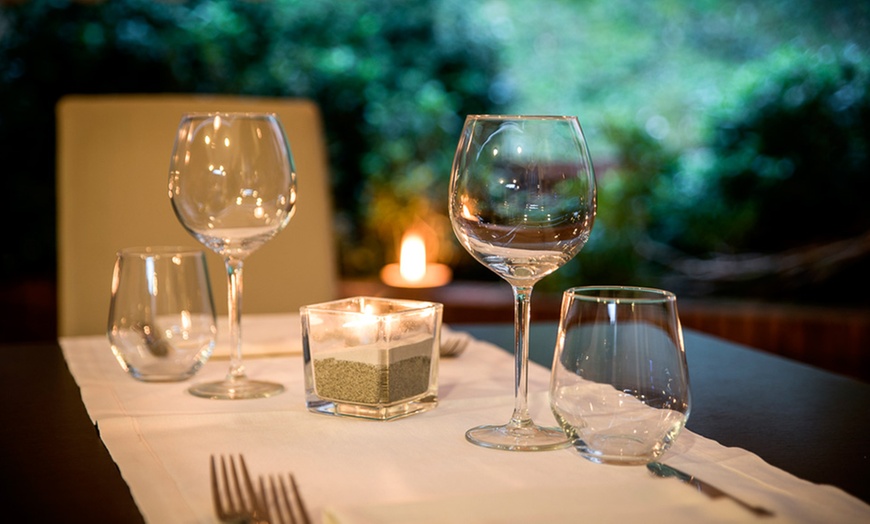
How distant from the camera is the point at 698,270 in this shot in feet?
14.1

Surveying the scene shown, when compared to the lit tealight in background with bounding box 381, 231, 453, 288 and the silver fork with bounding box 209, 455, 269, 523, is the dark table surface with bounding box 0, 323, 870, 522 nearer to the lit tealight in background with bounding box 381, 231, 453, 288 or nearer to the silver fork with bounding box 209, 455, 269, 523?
the silver fork with bounding box 209, 455, 269, 523

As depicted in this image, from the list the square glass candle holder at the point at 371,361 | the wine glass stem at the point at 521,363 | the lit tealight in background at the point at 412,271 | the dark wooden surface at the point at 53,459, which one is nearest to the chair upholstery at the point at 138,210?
the dark wooden surface at the point at 53,459

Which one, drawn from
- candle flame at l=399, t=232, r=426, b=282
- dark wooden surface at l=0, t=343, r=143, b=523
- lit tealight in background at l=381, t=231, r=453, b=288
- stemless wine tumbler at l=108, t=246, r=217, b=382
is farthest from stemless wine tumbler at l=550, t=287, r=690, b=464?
candle flame at l=399, t=232, r=426, b=282

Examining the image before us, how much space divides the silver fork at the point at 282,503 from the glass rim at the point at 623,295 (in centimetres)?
25

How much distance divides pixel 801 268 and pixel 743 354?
3.08 m

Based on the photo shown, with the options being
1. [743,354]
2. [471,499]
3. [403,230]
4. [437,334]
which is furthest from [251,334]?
[403,230]

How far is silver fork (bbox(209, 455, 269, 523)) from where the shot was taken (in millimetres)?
653

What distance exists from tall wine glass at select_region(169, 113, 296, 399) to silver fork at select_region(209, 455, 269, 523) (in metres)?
0.27

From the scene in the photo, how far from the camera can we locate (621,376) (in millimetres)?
744

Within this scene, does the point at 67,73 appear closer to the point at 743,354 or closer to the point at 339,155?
the point at 339,155

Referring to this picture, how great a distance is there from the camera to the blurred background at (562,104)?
4.13 meters

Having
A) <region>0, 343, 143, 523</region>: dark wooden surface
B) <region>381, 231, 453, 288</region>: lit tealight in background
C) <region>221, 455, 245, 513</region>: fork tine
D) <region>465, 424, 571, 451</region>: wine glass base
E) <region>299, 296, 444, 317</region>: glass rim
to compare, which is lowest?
<region>381, 231, 453, 288</region>: lit tealight in background

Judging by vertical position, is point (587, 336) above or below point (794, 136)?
below

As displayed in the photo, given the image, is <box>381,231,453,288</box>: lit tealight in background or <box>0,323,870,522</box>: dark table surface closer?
<box>0,323,870,522</box>: dark table surface
